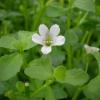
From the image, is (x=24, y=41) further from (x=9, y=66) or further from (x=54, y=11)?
(x=54, y=11)

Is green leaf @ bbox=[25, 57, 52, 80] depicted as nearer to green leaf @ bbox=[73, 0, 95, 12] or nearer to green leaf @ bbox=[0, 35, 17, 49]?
green leaf @ bbox=[0, 35, 17, 49]

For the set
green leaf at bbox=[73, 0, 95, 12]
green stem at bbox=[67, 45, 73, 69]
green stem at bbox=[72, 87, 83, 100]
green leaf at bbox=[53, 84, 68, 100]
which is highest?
green leaf at bbox=[73, 0, 95, 12]

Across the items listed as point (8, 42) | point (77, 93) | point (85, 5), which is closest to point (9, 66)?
point (8, 42)

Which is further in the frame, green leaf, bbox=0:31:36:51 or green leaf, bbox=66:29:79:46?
green leaf, bbox=66:29:79:46

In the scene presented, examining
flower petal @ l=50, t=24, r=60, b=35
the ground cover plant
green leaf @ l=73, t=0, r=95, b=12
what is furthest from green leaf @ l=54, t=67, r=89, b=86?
green leaf @ l=73, t=0, r=95, b=12

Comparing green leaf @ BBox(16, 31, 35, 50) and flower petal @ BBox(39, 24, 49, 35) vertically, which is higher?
flower petal @ BBox(39, 24, 49, 35)

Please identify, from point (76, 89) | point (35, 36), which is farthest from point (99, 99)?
point (35, 36)

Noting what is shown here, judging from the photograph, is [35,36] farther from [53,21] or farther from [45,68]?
[53,21]
